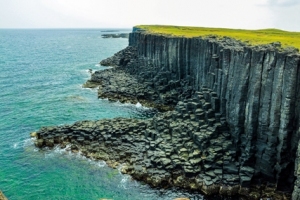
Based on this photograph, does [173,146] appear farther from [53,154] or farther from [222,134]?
[53,154]

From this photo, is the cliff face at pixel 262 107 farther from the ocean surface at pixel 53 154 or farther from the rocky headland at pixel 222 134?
the ocean surface at pixel 53 154

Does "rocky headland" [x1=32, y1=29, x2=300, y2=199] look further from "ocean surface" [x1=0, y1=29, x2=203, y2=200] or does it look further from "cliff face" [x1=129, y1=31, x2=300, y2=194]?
"ocean surface" [x1=0, y1=29, x2=203, y2=200]

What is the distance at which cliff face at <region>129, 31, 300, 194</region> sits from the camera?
81.4 feet

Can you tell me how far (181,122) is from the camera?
35.4 meters

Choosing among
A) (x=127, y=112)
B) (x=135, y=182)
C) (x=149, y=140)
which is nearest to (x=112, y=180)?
(x=135, y=182)

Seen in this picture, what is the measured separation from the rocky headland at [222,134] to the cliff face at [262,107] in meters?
0.08

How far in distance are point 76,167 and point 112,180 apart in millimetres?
4586

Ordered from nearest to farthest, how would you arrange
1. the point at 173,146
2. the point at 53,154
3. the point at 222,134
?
the point at 222,134
the point at 173,146
the point at 53,154

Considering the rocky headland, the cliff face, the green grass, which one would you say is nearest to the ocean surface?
the rocky headland

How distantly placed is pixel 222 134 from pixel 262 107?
5906 millimetres

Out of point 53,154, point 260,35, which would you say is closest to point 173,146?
point 53,154

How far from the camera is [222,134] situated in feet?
104

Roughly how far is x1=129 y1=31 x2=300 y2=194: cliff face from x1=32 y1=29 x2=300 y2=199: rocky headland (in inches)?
3.0

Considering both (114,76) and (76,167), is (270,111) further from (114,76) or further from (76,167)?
(114,76)
